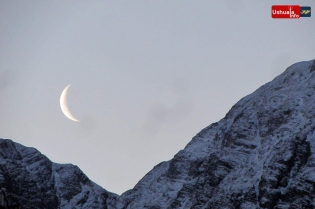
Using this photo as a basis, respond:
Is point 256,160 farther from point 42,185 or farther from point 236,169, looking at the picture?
point 42,185

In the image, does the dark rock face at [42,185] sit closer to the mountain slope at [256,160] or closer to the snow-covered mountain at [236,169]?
the snow-covered mountain at [236,169]

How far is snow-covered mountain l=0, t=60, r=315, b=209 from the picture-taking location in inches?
6068

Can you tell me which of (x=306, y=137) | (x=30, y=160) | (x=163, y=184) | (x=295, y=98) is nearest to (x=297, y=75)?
(x=295, y=98)

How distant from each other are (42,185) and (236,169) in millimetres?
51637

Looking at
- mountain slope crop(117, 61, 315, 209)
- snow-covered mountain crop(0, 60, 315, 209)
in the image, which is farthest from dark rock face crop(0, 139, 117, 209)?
mountain slope crop(117, 61, 315, 209)

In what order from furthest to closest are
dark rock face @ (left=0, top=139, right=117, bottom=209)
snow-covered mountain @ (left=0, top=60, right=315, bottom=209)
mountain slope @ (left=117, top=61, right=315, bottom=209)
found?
dark rock face @ (left=0, top=139, right=117, bottom=209)
snow-covered mountain @ (left=0, top=60, right=315, bottom=209)
mountain slope @ (left=117, top=61, right=315, bottom=209)

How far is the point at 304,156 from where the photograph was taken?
156 m

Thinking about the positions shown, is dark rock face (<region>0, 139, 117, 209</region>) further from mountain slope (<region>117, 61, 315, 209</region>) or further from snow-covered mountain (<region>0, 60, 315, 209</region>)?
mountain slope (<region>117, 61, 315, 209</region>)

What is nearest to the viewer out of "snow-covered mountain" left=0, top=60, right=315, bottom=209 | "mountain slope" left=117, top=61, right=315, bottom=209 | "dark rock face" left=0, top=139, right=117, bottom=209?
"mountain slope" left=117, top=61, right=315, bottom=209

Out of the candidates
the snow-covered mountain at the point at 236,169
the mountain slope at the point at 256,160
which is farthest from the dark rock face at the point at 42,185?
the mountain slope at the point at 256,160

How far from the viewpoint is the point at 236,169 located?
171500mm

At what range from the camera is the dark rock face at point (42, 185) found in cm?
18512

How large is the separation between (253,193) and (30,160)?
226ft

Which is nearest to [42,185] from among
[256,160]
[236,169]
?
[236,169]
